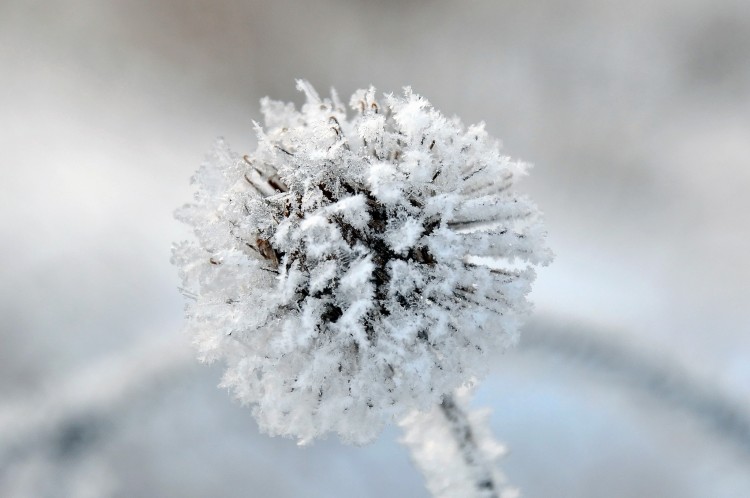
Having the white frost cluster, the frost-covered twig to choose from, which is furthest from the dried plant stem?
the white frost cluster

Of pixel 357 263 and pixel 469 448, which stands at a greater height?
pixel 357 263

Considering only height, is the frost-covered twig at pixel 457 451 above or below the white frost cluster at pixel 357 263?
below

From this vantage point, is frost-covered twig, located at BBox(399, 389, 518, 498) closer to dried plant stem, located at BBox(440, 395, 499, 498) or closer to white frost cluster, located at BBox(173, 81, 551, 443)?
dried plant stem, located at BBox(440, 395, 499, 498)

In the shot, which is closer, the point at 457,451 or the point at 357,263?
the point at 357,263

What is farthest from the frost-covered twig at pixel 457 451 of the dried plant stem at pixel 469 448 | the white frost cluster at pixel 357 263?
the white frost cluster at pixel 357 263

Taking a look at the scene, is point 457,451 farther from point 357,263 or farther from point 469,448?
point 357,263

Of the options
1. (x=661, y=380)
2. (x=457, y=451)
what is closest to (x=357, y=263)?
(x=457, y=451)

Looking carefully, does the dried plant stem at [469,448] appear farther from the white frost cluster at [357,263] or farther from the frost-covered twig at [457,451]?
the white frost cluster at [357,263]

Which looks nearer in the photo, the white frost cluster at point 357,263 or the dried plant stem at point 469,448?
the white frost cluster at point 357,263

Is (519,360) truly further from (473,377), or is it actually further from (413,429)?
(473,377)
